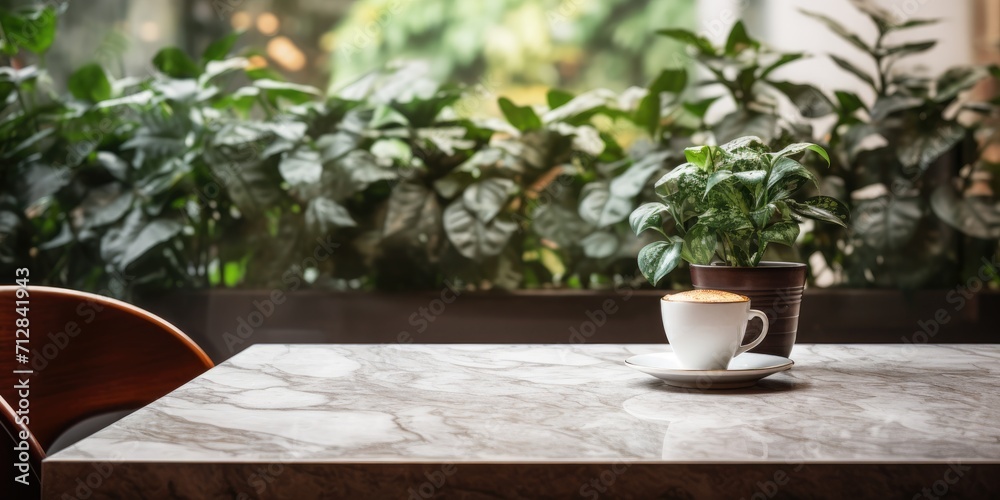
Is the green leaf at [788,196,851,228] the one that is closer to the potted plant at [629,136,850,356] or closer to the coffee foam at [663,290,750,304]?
the potted plant at [629,136,850,356]

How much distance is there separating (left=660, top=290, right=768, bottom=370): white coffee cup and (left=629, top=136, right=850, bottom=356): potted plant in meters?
0.08

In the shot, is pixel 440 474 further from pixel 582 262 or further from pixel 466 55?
pixel 466 55

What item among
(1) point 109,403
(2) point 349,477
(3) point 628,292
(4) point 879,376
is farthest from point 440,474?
(3) point 628,292

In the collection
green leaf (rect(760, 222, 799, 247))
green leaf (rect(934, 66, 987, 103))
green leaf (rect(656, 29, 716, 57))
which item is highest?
green leaf (rect(656, 29, 716, 57))

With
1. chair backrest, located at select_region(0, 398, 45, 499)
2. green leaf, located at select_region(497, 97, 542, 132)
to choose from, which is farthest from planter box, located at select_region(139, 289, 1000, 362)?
chair backrest, located at select_region(0, 398, 45, 499)

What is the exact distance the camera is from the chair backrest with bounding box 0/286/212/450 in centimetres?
131

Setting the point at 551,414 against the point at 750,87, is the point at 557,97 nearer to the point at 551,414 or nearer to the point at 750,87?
the point at 750,87

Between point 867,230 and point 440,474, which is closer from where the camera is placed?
point 440,474

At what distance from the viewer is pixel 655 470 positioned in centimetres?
73

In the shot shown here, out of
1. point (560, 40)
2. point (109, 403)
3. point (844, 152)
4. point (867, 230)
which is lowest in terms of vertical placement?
point (109, 403)

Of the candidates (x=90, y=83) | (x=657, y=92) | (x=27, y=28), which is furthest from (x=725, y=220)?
(x=27, y=28)

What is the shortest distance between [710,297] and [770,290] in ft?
0.44

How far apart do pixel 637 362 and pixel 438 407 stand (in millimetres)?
318

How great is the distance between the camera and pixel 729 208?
1185 millimetres
